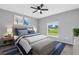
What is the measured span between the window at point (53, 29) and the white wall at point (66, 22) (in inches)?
2.7

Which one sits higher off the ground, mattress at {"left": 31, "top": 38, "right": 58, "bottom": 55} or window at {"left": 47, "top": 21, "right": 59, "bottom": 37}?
window at {"left": 47, "top": 21, "right": 59, "bottom": 37}

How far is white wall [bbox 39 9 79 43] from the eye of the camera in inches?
68.6

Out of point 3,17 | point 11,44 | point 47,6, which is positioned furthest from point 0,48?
point 47,6

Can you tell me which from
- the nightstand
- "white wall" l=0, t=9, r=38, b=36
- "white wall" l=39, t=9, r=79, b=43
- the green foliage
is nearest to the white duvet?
"white wall" l=39, t=9, r=79, b=43

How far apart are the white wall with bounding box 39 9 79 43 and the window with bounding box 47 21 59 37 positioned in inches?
2.7

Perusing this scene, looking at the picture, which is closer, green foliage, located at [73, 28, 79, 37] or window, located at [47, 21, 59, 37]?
green foliage, located at [73, 28, 79, 37]

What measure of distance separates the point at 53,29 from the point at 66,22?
329 millimetres

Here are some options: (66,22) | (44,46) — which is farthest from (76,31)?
(44,46)

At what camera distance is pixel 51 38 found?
74.0 inches

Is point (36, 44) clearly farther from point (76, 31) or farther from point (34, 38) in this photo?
point (76, 31)

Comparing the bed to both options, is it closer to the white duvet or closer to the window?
the white duvet

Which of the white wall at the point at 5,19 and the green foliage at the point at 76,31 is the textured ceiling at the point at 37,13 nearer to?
the white wall at the point at 5,19
